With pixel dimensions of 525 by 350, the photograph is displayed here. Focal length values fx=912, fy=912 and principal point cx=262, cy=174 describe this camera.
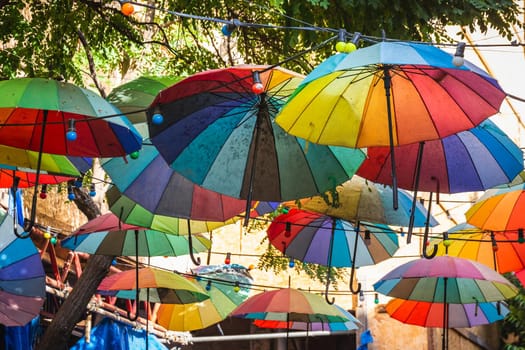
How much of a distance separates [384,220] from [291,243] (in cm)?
228

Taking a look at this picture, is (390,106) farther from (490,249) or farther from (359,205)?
(490,249)

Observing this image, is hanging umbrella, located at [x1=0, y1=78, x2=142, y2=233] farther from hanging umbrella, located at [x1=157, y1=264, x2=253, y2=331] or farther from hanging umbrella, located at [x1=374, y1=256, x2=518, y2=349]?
hanging umbrella, located at [x1=157, y1=264, x2=253, y2=331]

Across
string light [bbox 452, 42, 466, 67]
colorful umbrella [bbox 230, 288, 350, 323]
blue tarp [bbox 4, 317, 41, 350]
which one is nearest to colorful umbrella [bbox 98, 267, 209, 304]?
colorful umbrella [bbox 230, 288, 350, 323]

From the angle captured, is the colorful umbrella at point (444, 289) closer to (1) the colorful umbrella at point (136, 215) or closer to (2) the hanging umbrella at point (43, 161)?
(1) the colorful umbrella at point (136, 215)

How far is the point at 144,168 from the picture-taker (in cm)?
696

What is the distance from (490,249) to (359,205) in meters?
2.98

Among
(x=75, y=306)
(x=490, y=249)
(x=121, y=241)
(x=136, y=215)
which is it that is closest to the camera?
(x=136, y=215)

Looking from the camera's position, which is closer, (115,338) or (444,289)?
(444,289)

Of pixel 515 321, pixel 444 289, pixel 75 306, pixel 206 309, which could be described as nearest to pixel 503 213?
pixel 444 289

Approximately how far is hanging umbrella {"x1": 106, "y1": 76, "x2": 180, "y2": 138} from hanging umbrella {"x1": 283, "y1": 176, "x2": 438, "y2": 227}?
178cm

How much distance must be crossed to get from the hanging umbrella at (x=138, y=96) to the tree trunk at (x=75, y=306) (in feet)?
12.9

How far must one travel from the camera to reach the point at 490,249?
1035 centimetres

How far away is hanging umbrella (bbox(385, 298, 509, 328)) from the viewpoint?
36.1 feet

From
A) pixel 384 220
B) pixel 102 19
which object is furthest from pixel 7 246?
pixel 384 220
